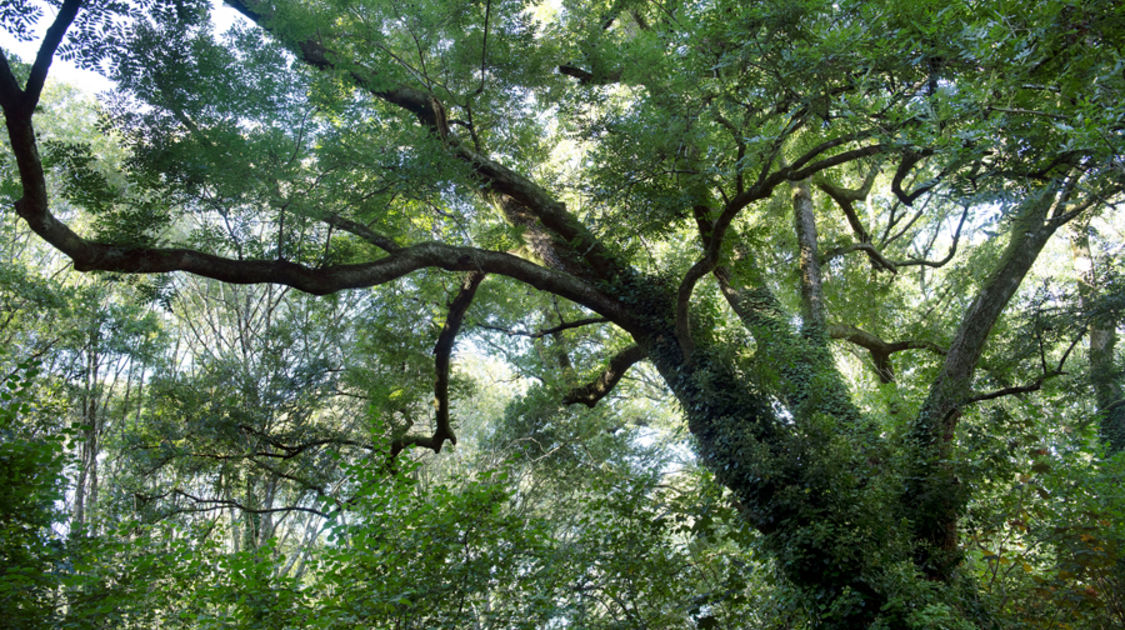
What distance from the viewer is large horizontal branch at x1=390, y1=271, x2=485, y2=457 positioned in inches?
285

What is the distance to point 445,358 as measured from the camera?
738 cm

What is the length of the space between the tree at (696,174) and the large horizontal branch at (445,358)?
1.4 inches

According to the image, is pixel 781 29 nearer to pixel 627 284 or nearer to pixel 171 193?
pixel 627 284

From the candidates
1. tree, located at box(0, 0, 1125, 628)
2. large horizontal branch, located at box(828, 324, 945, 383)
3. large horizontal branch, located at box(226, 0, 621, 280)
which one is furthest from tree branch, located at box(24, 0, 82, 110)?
large horizontal branch, located at box(828, 324, 945, 383)

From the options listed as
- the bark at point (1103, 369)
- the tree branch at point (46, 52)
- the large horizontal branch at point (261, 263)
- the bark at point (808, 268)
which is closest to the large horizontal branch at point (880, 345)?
the bark at point (808, 268)

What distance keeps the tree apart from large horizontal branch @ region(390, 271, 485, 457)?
35 mm

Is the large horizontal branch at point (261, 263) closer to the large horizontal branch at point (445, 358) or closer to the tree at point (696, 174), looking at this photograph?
the tree at point (696, 174)

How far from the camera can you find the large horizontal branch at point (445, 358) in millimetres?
7230

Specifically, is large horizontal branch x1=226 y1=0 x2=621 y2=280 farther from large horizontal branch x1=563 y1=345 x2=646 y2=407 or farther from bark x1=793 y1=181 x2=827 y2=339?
bark x1=793 y1=181 x2=827 y2=339

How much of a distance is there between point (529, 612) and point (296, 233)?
11.7ft

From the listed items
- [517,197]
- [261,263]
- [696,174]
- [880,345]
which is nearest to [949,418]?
[880,345]

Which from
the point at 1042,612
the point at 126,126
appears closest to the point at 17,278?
the point at 126,126

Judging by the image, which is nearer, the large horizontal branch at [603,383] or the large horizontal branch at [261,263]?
the large horizontal branch at [261,263]

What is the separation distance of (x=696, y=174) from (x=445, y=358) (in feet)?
10.6
